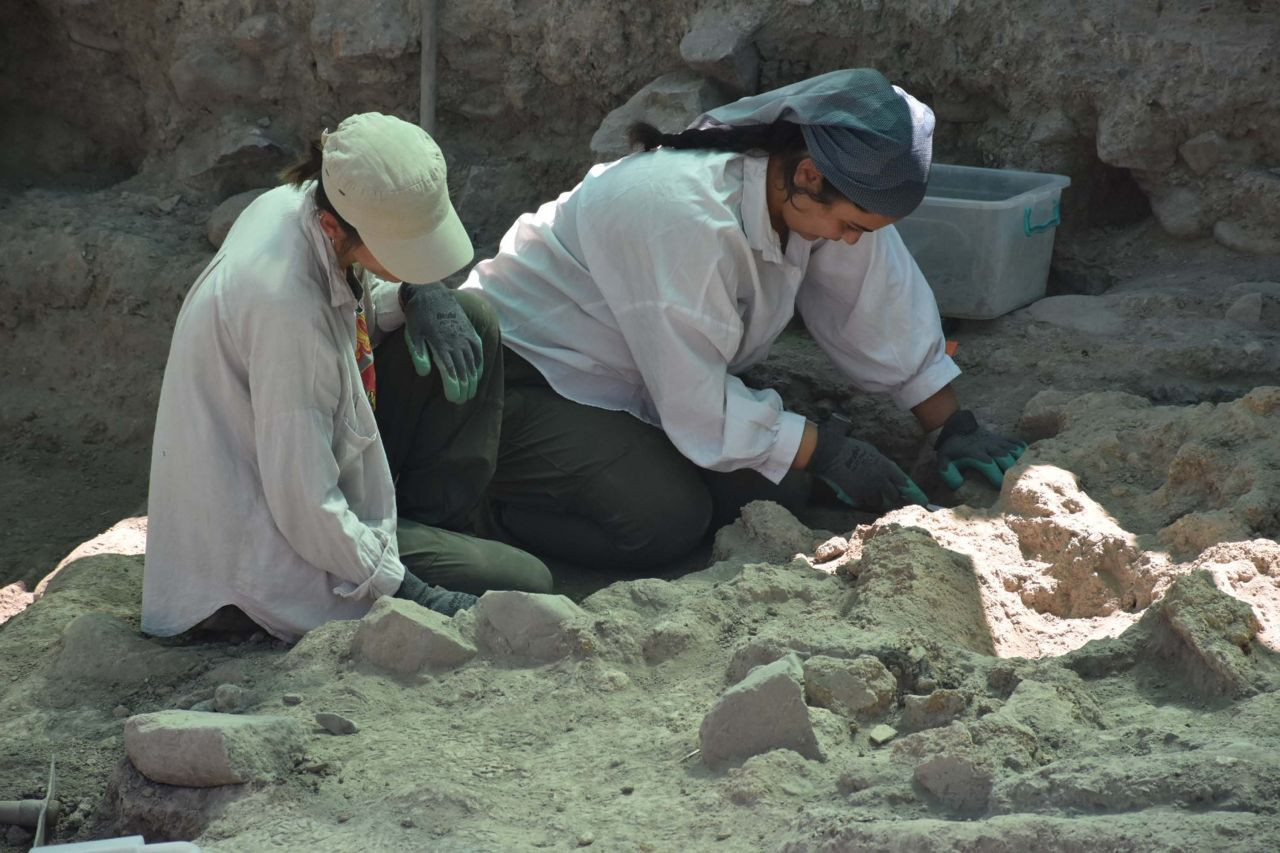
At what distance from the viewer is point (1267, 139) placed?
4012 millimetres

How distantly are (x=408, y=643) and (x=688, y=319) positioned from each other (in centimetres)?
111

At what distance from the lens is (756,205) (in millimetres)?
3189

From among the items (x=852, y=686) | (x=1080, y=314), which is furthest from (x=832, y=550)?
(x=1080, y=314)

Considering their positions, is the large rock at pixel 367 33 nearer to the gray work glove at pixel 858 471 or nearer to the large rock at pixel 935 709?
the gray work glove at pixel 858 471

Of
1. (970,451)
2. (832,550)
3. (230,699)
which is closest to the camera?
(230,699)

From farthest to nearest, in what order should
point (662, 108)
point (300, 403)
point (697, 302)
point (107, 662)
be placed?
1. point (662, 108)
2. point (697, 302)
3. point (107, 662)
4. point (300, 403)

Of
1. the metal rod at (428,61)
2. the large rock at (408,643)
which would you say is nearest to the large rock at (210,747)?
the large rock at (408,643)

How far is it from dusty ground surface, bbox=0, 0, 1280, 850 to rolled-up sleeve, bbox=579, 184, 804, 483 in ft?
0.67

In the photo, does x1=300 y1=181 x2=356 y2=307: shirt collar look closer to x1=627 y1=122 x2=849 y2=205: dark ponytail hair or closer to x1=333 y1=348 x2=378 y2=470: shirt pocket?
x1=333 y1=348 x2=378 y2=470: shirt pocket

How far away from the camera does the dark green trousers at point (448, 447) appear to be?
10.5 feet

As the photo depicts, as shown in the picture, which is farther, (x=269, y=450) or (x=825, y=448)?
(x=825, y=448)

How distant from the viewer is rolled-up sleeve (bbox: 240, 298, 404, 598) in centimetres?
258

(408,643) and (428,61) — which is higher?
(428,61)

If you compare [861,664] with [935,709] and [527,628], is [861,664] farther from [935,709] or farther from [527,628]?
[527,628]
